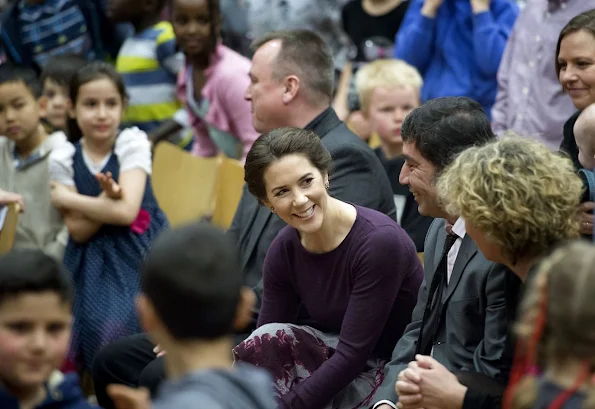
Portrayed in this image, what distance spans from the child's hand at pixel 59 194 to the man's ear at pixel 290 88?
3.05ft

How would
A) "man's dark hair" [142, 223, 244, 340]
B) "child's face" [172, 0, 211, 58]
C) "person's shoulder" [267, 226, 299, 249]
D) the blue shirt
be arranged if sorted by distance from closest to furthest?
"man's dark hair" [142, 223, 244, 340] < "person's shoulder" [267, 226, 299, 249] < the blue shirt < "child's face" [172, 0, 211, 58]

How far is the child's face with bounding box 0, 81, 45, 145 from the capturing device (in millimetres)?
4363

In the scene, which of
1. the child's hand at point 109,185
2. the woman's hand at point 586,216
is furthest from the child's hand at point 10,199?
the woman's hand at point 586,216

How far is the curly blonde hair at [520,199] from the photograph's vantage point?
230 cm

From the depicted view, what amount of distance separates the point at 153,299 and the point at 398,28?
3.83 meters

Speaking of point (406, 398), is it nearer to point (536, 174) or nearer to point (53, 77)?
point (536, 174)

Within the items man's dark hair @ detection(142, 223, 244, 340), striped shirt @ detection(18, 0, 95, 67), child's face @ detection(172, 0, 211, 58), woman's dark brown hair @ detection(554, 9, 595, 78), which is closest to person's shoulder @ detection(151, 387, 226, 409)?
man's dark hair @ detection(142, 223, 244, 340)

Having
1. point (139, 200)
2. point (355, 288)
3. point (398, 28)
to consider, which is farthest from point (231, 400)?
point (398, 28)

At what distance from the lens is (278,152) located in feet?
9.62

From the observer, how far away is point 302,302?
3.13m

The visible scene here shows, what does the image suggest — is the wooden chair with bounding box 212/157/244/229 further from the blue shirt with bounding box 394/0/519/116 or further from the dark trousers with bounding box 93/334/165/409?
the blue shirt with bounding box 394/0/519/116

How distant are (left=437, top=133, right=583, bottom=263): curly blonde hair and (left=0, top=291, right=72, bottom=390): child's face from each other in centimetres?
96

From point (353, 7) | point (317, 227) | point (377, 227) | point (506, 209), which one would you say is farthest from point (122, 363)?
point (353, 7)

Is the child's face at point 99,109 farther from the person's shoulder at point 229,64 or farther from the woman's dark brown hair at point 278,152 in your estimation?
the woman's dark brown hair at point 278,152
